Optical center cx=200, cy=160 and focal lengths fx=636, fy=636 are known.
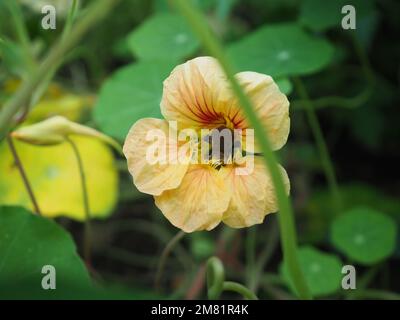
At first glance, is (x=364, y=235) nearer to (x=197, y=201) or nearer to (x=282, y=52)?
(x=282, y=52)

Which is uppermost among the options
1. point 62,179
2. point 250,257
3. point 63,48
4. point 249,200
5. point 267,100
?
point 63,48

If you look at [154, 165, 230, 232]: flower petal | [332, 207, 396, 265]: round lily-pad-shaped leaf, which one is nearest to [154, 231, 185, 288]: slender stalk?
[154, 165, 230, 232]: flower petal

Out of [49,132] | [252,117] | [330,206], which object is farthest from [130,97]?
[252,117]

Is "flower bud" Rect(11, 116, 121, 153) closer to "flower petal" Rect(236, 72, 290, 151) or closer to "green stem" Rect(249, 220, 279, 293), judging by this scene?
"flower petal" Rect(236, 72, 290, 151)

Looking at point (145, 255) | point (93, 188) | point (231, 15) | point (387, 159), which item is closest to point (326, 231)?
point (387, 159)

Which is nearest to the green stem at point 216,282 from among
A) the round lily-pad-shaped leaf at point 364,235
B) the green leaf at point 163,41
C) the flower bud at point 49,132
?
the flower bud at point 49,132
